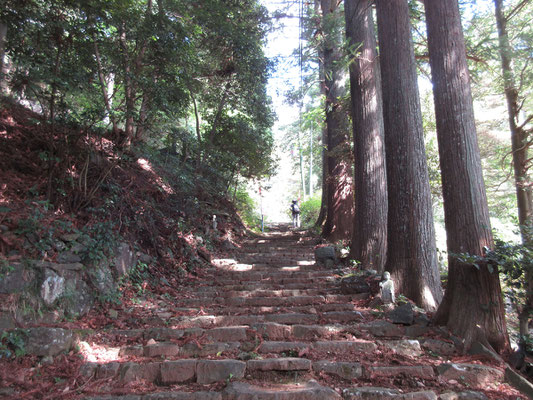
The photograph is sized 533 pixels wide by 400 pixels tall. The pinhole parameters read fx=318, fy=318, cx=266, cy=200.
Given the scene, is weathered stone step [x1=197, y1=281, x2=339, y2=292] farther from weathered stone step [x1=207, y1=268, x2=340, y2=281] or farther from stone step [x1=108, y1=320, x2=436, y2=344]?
stone step [x1=108, y1=320, x2=436, y2=344]

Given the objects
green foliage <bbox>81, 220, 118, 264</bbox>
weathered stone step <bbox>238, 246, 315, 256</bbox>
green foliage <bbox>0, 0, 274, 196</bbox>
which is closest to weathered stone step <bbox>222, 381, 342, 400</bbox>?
green foliage <bbox>81, 220, 118, 264</bbox>

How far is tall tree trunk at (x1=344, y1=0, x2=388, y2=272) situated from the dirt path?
2.08 meters

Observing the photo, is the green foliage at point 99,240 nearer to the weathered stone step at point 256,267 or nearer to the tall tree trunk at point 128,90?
the tall tree trunk at point 128,90

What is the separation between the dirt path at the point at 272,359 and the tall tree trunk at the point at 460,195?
386mm

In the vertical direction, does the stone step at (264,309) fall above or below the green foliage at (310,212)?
below

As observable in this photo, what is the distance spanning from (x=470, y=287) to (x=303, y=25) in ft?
31.8

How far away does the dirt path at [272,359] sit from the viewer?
3031 millimetres

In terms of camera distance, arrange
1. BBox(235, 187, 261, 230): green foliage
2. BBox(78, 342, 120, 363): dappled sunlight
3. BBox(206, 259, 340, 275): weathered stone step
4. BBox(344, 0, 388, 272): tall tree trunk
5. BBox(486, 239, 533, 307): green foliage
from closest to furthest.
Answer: BBox(486, 239, 533, 307): green foliage, BBox(78, 342, 120, 363): dappled sunlight, BBox(344, 0, 388, 272): tall tree trunk, BBox(206, 259, 340, 275): weathered stone step, BBox(235, 187, 261, 230): green foliage

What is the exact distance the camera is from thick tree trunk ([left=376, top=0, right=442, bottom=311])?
4957 millimetres

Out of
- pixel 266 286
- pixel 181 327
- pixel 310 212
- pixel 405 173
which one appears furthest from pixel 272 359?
pixel 310 212

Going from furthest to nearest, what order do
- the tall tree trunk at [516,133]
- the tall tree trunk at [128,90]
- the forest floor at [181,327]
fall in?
the tall tree trunk at [516,133] → the tall tree trunk at [128,90] → the forest floor at [181,327]

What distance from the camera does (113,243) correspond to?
5250 mm

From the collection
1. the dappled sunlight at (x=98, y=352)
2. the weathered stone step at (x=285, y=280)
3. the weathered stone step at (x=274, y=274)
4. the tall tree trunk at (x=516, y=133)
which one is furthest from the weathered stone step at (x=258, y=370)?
the tall tree trunk at (x=516, y=133)

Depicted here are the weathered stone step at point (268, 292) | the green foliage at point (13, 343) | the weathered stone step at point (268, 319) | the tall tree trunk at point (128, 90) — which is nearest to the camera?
the green foliage at point (13, 343)
